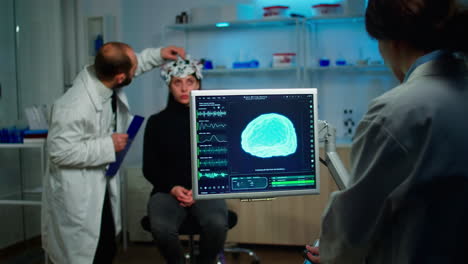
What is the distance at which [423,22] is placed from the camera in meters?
0.90

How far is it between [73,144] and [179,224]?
65 centimetres

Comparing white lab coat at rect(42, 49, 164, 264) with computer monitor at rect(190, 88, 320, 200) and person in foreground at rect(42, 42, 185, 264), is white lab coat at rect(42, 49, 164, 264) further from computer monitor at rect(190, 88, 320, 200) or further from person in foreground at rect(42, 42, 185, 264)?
computer monitor at rect(190, 88, 320, 200)

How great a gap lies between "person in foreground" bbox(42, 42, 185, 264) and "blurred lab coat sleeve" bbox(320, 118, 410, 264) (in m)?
1.60

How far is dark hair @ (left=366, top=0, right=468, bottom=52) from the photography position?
888mm

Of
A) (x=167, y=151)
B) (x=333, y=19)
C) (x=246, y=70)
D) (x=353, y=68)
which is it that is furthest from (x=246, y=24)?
(x=167, y=151)

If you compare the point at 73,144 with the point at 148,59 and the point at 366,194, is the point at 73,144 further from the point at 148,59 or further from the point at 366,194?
the point at 366,194

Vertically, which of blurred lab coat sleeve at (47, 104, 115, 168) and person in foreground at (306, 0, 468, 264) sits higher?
person in foreground at (306, 0, 468, 264)

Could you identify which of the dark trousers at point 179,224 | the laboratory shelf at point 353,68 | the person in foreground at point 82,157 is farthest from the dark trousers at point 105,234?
the laboratory shelf at point 353,68

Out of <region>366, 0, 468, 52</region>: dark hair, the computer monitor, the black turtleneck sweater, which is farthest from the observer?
the black turtleneck sweater

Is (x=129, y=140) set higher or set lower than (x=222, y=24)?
lower

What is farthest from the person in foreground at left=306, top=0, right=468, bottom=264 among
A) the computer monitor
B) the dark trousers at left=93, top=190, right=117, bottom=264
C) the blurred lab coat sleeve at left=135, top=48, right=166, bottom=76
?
the blurred lab coat sleeve at left=135, top=48, right=166, bottom=76

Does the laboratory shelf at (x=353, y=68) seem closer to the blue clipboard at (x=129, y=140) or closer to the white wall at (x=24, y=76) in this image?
the blue clipboard at (x=129, y=140)

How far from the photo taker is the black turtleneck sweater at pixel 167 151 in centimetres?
255

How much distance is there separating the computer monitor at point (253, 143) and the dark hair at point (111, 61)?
114cm
